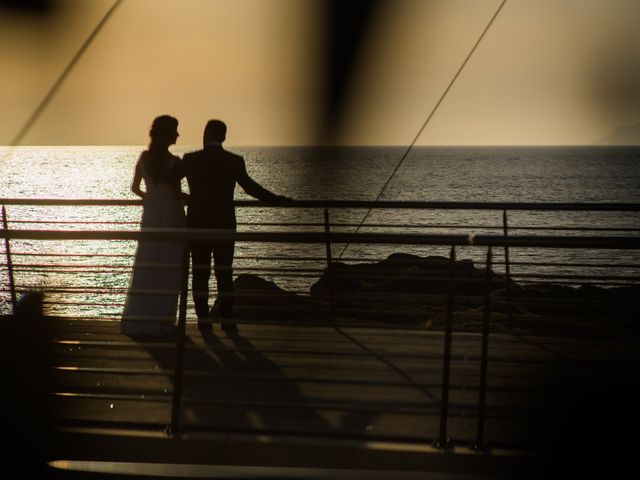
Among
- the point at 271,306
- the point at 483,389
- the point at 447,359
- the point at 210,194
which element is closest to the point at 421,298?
the point at 447,359

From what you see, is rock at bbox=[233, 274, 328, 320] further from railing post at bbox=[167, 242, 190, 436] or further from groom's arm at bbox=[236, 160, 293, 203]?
railing post at bbox=[167, 242, 190, 436]

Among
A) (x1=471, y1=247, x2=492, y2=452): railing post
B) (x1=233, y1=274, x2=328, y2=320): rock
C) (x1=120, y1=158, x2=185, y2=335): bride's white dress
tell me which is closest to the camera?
(x1=471, y1=247, x2=492, y2=452): railing post

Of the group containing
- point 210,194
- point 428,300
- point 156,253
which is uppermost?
point 210,194

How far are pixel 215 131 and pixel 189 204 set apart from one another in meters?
0.48

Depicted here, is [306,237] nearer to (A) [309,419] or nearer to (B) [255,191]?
(A) [309,419]

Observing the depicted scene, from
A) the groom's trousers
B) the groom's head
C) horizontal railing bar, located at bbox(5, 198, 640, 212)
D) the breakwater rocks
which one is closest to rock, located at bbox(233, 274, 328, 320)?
the breakwater rocks

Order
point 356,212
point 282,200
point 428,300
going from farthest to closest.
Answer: point 356,212, point 282,200, point 428,300

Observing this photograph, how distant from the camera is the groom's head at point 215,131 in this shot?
6633mm

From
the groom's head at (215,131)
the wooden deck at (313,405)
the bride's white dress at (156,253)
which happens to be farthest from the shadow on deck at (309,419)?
the groom's head at (215,131)

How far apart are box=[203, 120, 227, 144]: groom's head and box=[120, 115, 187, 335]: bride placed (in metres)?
0.22

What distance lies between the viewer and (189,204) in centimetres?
677

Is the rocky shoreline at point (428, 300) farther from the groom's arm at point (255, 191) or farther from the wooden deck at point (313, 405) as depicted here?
the groom's arm at point (255, 191)

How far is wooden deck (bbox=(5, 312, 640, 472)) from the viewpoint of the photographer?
416 centimetres

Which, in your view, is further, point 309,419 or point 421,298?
point 309,419
